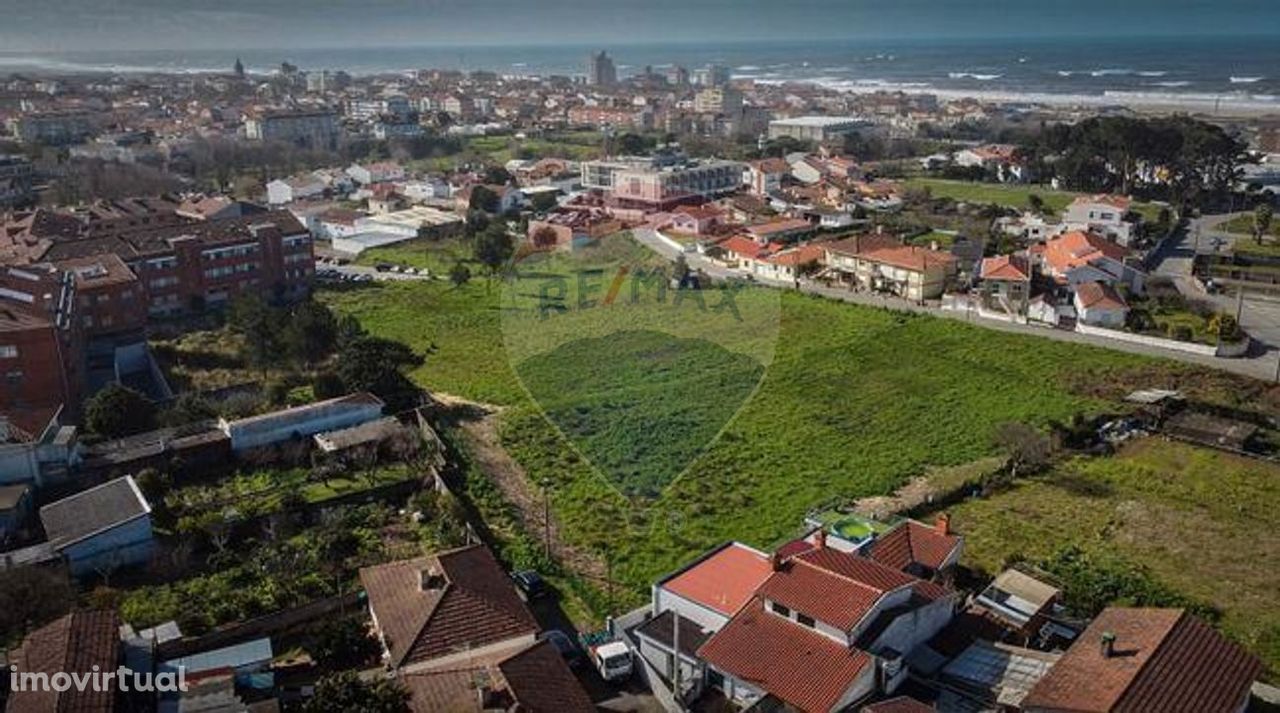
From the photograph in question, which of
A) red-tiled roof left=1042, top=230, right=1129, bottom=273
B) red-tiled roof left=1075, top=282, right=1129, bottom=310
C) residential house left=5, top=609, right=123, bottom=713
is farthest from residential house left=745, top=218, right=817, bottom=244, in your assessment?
residential house left=5, top=609, right=123, bottom=713

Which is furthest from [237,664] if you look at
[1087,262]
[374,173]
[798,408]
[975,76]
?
[975,76]

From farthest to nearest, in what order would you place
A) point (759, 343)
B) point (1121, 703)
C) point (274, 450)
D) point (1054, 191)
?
point (1054, 191)
point (274, 450)
point (759, 343)
point (1121, 703)

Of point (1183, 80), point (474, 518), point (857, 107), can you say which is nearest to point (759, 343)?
point (474, 518)

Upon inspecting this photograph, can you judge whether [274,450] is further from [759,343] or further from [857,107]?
[857,107]

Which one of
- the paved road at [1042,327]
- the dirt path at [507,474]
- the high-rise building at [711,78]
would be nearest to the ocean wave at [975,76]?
the high-rise building at [711,78]

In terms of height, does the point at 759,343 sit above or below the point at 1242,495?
above
